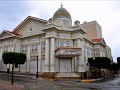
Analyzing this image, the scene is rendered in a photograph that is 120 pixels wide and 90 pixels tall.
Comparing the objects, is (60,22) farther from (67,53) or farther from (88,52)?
(88,52)

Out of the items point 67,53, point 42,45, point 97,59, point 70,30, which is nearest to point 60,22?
point 70,30

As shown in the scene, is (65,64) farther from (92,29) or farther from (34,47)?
(92,29)

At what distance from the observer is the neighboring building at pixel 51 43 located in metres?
40.2

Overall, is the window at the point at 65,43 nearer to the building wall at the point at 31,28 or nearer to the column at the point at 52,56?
the column at the point at 52,56

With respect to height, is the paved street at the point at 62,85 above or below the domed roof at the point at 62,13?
below

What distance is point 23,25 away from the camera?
5209cm

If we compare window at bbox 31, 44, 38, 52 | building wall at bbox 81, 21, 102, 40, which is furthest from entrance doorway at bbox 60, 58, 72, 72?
building wall at bbox 81, 21, 102, 40

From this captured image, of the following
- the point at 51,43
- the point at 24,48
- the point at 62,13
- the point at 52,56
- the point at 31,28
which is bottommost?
the point at 52,56

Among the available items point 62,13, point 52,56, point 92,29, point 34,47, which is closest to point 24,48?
point 34,47

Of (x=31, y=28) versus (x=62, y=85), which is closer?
(x=62, y=85)

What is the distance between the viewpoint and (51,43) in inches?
1603

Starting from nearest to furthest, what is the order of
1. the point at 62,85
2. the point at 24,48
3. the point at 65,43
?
the point at 62,85 → the point at 65,43 → the point at 24,48

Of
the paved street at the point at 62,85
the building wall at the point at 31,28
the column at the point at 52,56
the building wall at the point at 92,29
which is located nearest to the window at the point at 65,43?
the column at the point at 52,56

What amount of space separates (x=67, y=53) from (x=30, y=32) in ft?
51.5
